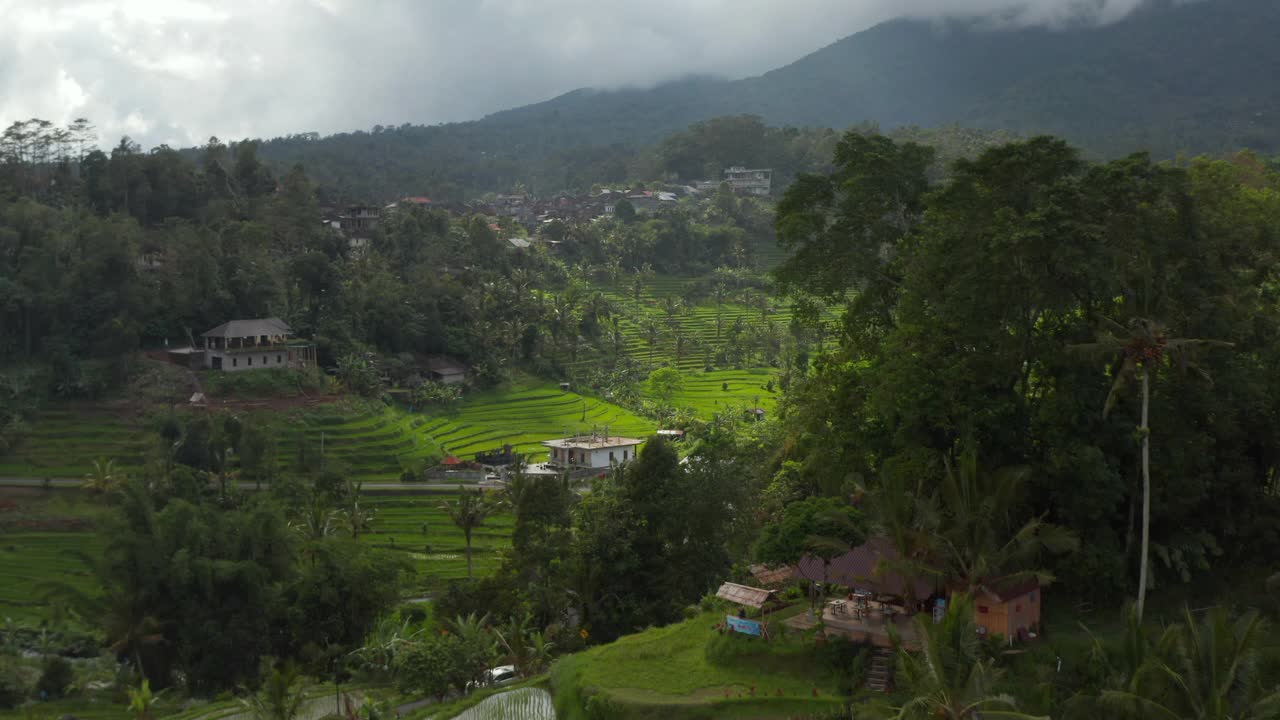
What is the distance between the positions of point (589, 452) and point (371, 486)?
8.02 meters

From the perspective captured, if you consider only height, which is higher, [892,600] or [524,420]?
[892,600]

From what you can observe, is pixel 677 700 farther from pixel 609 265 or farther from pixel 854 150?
pixel 609 265

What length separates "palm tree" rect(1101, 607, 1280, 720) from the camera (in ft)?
40.4

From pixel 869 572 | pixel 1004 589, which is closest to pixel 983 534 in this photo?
pixel 1004 589

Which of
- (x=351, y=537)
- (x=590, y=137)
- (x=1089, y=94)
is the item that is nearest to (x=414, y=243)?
(x=351, y=537)

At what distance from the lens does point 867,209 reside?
20828mm

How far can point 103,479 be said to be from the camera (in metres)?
37.1

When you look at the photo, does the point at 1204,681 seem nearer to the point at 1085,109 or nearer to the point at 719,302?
the point at 719,302

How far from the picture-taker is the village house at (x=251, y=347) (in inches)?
1837

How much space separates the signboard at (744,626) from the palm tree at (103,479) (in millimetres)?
25884

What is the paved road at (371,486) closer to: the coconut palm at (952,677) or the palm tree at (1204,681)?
the coconut palm at (952,677)

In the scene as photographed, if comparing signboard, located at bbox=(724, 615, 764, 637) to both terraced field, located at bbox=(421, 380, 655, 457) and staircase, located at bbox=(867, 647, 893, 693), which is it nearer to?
staircase, located at bbox=(867, 647, 893, 693)

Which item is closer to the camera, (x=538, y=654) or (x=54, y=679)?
(x=538, y=654)

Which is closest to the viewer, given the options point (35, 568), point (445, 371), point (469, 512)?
point (469, 512)
